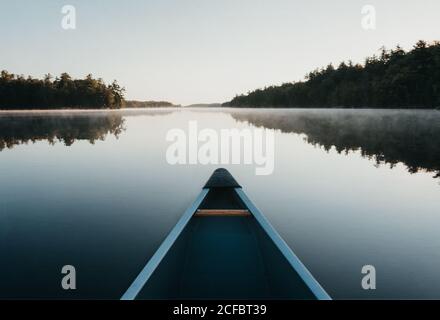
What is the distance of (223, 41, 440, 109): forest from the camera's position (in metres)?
80.0

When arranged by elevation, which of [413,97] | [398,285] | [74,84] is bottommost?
[398,285]

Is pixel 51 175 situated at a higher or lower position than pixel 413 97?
lower

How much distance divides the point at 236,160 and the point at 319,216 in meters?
9.59

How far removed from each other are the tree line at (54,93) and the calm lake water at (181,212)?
131885 millimetres

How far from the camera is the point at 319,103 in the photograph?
137875 millimetres

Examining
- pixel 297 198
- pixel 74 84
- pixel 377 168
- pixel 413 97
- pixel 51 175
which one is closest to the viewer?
pixel 297 198

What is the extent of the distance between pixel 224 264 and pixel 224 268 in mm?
82

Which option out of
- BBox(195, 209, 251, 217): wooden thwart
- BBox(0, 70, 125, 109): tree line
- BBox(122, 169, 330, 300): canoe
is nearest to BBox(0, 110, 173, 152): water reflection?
BBox(195, 209, 251, 217): wooden thwart

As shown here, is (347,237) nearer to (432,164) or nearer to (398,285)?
(398,285)

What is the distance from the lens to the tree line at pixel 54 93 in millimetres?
124375

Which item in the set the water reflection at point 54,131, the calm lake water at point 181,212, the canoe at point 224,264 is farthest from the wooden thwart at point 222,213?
the water reflection at point 54,131

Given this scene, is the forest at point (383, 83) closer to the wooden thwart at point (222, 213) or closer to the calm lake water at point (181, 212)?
the calm lake water at point (181, 212)

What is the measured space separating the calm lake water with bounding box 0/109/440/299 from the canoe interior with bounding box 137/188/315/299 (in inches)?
46.3
